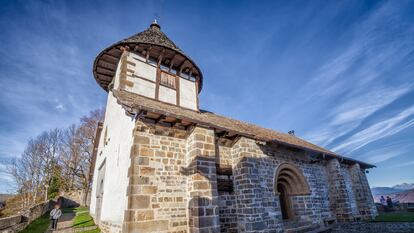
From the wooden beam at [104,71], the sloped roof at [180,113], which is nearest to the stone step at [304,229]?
the sloped roof at [180,113]

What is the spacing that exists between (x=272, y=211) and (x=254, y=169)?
1455 mm

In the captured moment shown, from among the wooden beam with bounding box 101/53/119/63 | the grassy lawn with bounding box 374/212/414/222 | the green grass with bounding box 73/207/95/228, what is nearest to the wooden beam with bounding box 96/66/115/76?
the wooden beam with bounding box 101/53/119/63

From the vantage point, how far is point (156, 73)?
26.6 feet

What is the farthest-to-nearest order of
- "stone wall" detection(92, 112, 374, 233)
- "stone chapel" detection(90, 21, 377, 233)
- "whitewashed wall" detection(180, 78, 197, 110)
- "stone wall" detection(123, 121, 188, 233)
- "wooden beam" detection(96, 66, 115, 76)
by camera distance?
"wooden beam" detection(96, 66, 115, 76) → "whitewashed wall" detection(180, 78, 197, 110) → "stone chapel" detection(90, 21, 377, 233) → "stone wall" detection(92, 112, 374, 233) → "stone wall" detection(123, 121, 188, 233)

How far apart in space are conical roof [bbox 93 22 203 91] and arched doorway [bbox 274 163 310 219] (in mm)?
5691

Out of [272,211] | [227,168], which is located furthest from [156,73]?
[272,211]

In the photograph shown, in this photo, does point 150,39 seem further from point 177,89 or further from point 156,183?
point 156,183

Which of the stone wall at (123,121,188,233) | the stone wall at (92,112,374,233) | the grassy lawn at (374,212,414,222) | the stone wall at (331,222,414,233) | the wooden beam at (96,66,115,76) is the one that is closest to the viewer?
the stone wall at (123,121,188,233)

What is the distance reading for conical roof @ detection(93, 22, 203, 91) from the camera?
7755 millimetres

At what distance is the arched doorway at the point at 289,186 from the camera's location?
8664 mm

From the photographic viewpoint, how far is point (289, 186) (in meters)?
9.00

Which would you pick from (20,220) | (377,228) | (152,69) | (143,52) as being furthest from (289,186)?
(20,220)

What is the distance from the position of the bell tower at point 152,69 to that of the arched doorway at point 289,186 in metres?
5.01

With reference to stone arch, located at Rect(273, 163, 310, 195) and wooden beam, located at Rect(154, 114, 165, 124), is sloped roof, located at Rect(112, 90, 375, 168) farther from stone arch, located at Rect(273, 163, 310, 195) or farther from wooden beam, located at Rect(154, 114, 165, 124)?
stone arch, located at Rect(273, 163, 310, 195)
